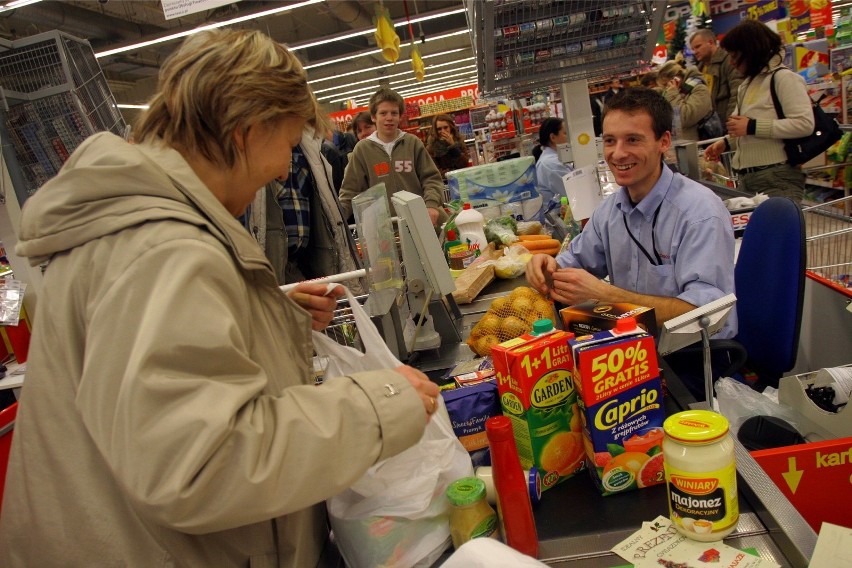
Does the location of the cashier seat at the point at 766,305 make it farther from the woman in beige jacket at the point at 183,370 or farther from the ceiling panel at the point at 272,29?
the ceiling panel at the point at 272,29

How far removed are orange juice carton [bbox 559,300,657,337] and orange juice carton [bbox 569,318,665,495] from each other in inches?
7.7

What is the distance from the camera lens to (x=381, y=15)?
8.12 m

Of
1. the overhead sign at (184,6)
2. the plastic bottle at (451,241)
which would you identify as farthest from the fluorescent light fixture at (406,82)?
the plastic bottle at (451,241)

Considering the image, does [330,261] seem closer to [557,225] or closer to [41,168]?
[557,225]

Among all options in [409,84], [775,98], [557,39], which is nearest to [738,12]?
[775,98]

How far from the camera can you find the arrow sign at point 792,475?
148 centimetres

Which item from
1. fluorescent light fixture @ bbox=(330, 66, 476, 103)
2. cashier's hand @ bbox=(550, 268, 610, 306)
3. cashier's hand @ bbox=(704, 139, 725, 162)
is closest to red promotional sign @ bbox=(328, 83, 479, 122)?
fluorescent light fixture @ bbox=(330, 66, 476, 103)

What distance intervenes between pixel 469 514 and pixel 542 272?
132 centimetres

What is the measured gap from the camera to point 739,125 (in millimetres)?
4207

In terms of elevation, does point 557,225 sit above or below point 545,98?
below

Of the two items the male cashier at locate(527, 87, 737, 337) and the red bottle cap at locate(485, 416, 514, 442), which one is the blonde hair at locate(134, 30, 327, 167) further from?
the male cashier at locate(527, 87, 737, 337)

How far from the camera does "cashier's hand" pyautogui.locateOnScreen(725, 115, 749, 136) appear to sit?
4195 mm

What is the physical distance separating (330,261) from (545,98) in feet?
24.9

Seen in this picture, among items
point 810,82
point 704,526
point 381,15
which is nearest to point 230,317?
point 704,526
